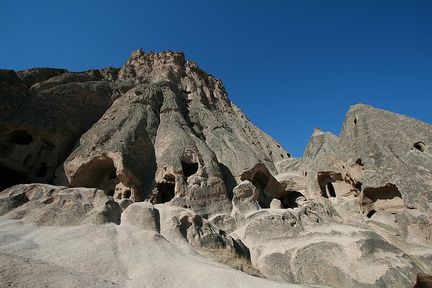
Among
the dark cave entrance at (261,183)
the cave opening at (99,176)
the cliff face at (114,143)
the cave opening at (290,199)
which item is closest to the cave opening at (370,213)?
the dark cave entrance at (261,183)

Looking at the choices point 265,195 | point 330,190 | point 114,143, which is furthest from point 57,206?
point 330,190

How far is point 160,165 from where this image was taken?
65.4 feet

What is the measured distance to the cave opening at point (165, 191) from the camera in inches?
778

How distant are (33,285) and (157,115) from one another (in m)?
20.8

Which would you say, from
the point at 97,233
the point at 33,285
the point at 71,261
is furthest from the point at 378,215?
the point at 33,285

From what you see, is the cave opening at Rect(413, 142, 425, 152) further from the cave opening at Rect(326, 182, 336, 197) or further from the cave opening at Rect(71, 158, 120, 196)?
the cave opening at Rect(71, 158, 120, 196)

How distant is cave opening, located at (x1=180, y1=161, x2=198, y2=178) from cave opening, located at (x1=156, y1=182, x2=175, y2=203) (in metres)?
1.20

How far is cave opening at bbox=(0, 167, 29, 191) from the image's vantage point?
19016mm

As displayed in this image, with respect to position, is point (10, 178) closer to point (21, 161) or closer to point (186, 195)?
point (21, 161)

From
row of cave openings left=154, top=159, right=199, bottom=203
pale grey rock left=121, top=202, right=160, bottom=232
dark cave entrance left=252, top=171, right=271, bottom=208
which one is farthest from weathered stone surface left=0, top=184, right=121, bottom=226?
dark cave entrance left=252, top=171, right=271, bottom=208

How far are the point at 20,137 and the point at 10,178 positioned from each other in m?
2.80

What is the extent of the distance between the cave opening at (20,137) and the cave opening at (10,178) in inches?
80.3

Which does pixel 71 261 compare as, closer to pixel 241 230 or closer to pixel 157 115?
pixel 241 230

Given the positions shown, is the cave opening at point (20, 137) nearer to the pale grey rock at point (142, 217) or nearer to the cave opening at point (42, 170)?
the cave opening at point (42, 170)
